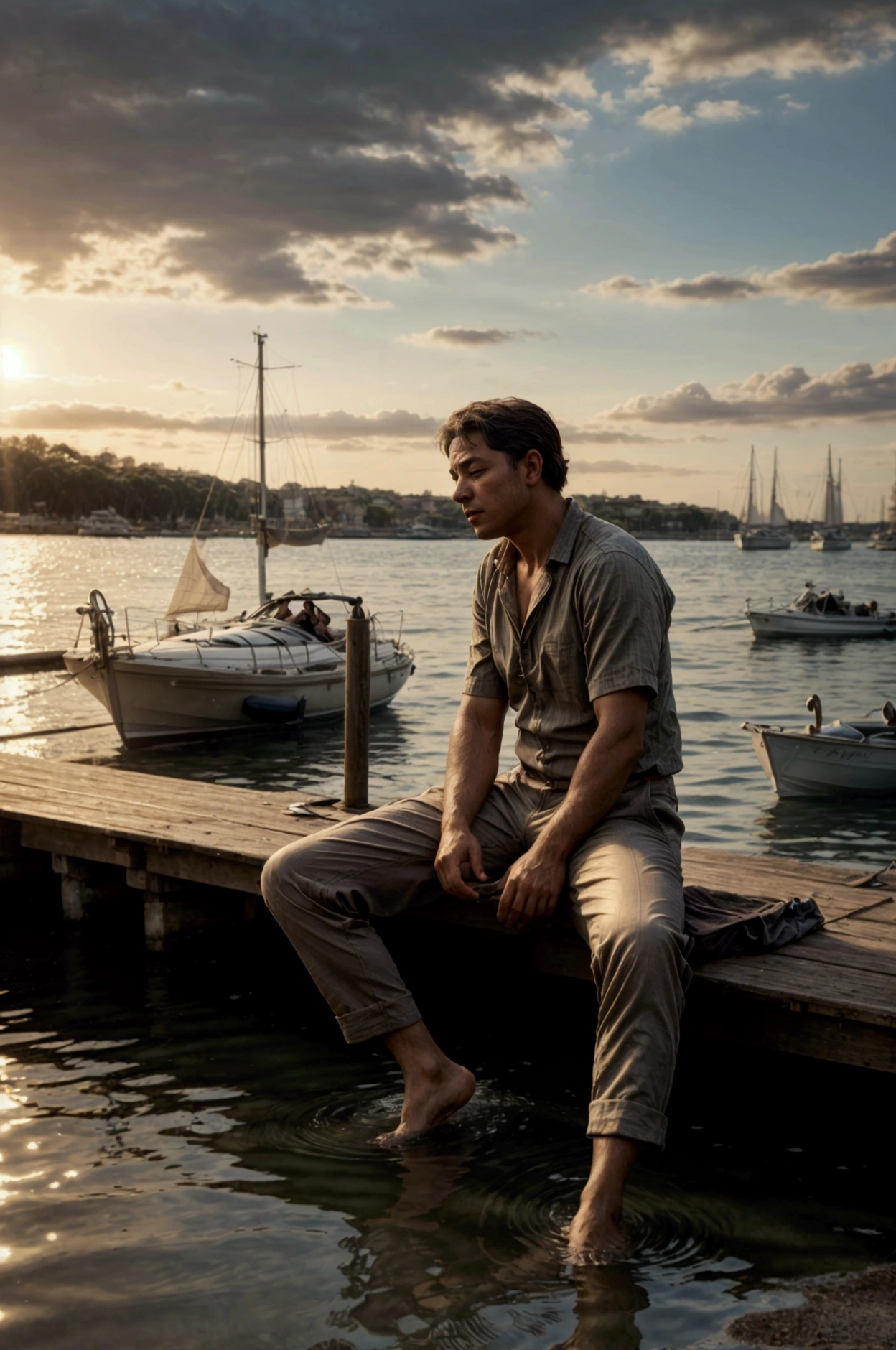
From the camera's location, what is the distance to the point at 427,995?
641 cm

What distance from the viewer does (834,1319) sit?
337 cm

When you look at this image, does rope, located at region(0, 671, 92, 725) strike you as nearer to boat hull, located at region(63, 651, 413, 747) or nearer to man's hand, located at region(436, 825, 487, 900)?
boat hull, located at region(63, 651, 413, 747)

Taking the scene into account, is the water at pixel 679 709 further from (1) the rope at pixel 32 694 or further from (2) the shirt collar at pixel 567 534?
(2) the shirt collar at pixel 567 534

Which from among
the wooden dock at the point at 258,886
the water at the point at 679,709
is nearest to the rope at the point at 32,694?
the water at the point at 679,709

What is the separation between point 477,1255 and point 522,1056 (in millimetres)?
1858

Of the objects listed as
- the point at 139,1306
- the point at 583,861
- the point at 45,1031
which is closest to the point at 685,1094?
the point at 583,861

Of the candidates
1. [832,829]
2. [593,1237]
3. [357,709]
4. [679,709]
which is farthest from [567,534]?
[679,709]

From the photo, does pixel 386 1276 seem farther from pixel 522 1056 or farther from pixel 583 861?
pixel 522 1056

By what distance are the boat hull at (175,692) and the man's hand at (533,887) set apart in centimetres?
1522

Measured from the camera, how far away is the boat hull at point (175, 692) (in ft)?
65.5

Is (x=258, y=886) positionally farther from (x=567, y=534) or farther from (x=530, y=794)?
(x=567, y=534)

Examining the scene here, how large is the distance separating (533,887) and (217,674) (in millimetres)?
16655

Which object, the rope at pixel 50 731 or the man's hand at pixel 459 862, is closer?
the man's hand at pixel 459 862

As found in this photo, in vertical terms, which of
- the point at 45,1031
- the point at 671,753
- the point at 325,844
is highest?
the point at 671,753
